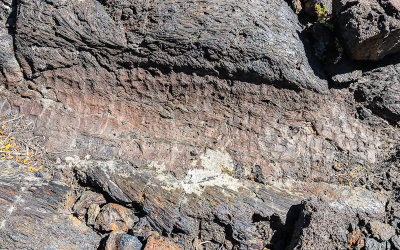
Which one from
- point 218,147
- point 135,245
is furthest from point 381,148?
point 135,245

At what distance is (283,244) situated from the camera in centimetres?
391

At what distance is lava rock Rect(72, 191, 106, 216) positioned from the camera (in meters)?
3.98

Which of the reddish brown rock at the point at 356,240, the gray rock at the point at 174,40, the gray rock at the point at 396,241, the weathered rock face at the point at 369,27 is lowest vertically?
the reddish brown rock at the point at 356,240

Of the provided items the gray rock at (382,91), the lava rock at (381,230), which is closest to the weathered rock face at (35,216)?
the lava rock at (381,230)

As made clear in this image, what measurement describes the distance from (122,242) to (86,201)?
2.48ft

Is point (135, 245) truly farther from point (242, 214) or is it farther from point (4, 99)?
point (4, 99)

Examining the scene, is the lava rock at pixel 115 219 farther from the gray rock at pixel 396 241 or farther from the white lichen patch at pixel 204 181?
the gray rock at pixel 396 241

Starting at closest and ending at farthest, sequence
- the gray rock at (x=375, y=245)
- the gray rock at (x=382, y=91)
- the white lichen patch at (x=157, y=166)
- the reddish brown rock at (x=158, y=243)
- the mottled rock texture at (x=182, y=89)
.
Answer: the gray rock at (x=375, y=245)
the reddish brown rock at (x=158, y=243)
the white lichen patch at (x=157, y=166)
the mottled rock texture at (x=182, y=89)
the gray rock at (x=382, y=91)

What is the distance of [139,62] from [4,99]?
2067 millimetres

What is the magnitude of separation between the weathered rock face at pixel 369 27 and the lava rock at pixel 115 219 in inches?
151

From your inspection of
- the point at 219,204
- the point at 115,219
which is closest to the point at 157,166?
the point at 115,219

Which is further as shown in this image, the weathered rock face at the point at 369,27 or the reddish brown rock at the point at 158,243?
the weathered rock face at the point at 369,27

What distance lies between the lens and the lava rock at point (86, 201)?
3.98 meters

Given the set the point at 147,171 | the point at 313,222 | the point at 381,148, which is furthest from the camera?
the point at 381,148
